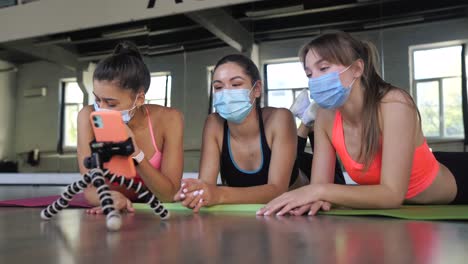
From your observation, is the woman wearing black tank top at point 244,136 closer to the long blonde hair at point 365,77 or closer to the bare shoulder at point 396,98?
the long blonde hair at point 365,77

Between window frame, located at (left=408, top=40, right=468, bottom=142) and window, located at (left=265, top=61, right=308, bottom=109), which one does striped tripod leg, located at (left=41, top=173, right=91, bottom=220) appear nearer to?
window frame, located at (left=408, top=40, right=468, bottom=142)

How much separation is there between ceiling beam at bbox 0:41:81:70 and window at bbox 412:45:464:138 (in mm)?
5681

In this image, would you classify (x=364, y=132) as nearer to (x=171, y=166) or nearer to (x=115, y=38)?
(x=171, y=166)

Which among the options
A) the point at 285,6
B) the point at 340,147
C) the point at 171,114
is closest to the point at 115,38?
the point at 285,6

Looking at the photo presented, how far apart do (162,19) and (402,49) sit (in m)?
3.30

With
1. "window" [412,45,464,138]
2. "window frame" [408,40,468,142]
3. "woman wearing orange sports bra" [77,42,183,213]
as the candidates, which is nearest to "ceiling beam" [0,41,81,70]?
"window frame" [408,40,468,142]

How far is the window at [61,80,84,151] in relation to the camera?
817 centimetres

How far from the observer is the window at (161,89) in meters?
7.06

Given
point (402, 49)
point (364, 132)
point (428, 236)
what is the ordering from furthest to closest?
1. point (402, 49)
2. point (364, 132)
3. point (428, 236)

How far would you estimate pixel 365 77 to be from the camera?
66.4 inches

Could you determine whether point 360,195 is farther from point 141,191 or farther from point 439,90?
point 439,90

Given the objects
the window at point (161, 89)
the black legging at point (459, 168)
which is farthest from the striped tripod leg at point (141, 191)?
the window at point (161, 89)

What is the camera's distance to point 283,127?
1.98m

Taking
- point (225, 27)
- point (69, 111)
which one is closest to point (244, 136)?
point (225, 27)
